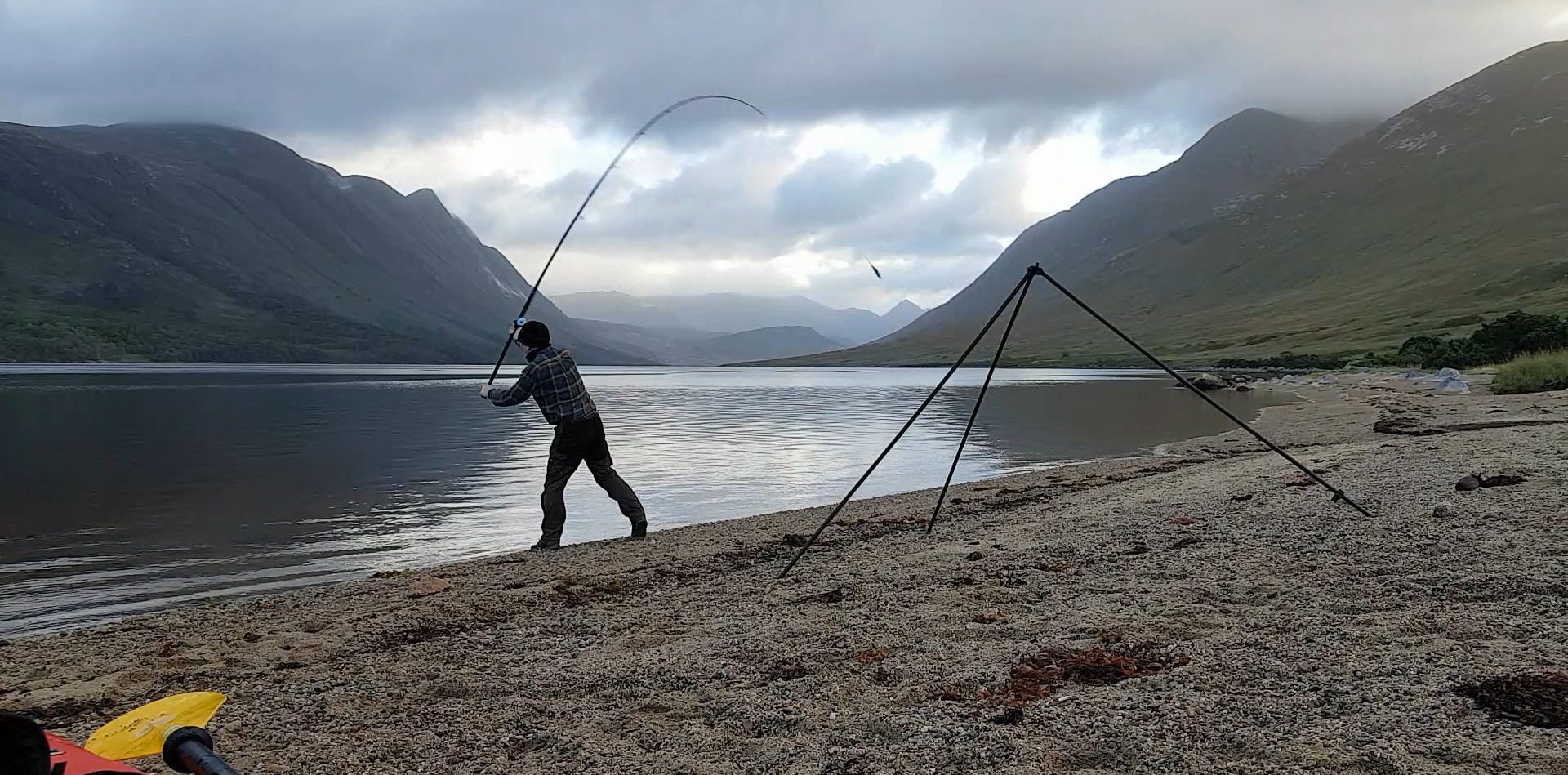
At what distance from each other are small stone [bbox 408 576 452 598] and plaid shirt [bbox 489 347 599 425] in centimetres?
259

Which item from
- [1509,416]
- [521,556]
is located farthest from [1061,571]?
[1509,416]

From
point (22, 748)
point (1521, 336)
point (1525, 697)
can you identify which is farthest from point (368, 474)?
point (1521, 336)

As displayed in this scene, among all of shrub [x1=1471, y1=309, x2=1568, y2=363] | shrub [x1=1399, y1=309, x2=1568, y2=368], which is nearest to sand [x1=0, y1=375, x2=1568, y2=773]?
shrub [x1=1471, y1=309, x2=1568, y2=363]

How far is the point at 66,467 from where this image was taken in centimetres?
2498

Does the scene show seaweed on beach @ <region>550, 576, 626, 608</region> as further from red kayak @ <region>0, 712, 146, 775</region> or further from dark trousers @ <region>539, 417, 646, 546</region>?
red kayak @ <region>0, 712, 146, 775</region>

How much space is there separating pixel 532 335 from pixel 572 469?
1993 mm

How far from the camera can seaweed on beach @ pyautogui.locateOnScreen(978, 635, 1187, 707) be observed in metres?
5.79

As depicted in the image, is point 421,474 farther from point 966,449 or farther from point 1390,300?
point 1390,300

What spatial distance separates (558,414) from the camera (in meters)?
13.1

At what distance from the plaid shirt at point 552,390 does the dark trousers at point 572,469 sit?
0.16m

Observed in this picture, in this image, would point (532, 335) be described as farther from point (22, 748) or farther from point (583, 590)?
point (22, 748)

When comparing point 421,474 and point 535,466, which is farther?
point 535,466

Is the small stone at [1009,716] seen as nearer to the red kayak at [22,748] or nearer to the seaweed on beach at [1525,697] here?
the seaweed on beach at [1525,697]

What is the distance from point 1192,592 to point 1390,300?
16190cm
